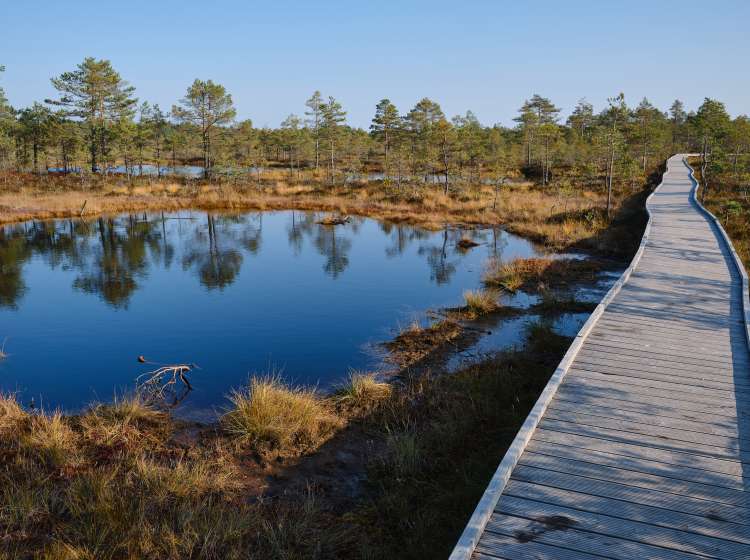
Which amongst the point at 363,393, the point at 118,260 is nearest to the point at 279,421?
the point at 363,393

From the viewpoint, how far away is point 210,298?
48.1 ft

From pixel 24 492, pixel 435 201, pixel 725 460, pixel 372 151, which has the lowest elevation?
pixel 24 492

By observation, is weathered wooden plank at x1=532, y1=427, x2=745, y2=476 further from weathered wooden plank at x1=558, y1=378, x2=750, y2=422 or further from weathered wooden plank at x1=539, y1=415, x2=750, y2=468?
weathered wooden plank at x1=558, y1=378, x2=750, y2=422

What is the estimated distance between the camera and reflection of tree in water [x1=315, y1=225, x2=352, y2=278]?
61.0ft

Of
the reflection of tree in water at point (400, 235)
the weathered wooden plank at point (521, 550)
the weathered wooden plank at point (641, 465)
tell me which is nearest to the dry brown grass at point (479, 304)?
the reflection of tree in water at point (400, 235)

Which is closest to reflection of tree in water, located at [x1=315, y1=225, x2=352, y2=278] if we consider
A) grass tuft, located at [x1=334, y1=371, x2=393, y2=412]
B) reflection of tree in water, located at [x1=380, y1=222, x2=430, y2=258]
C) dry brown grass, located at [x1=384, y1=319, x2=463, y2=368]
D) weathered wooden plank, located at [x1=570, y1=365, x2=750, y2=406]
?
reflection of tree in water, located at [x1=380, y1=222, x2=430, y2=258]

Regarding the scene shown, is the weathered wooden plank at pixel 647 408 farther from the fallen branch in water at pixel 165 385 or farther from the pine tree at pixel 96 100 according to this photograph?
the pine tree at pixel 96 100

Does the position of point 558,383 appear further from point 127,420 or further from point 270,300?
point 270,300

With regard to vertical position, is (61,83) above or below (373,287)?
above

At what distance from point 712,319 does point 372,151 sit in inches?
2907

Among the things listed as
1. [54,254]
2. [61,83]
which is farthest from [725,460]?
[61,83]

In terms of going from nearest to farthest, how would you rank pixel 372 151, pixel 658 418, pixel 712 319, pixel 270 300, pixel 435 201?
1. pixel 658 418
2. pixel 712 319
3. pixel 270 300
4. pixel 435 201
5. pixel 372 151

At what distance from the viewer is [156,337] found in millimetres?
11484

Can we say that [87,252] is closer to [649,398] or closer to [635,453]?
[649,398]
